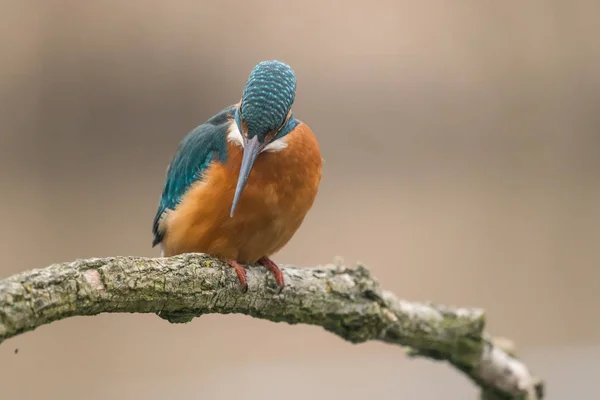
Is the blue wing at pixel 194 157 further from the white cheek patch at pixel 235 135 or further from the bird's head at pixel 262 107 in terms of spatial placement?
the bird's head at pixel 262 107

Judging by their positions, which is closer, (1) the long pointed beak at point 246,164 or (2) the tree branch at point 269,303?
(2) the tree branch at point 269,303

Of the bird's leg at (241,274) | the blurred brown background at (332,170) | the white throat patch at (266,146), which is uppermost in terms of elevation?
the blurred brown background at (332,170)

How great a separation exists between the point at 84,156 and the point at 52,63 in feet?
1.73

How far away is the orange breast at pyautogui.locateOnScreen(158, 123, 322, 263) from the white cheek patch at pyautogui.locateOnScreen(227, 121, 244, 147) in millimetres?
10

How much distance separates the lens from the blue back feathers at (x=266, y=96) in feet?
4.16

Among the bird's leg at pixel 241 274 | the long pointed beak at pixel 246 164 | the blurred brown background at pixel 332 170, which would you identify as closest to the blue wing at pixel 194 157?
the long pointed beak at pixel 246 164

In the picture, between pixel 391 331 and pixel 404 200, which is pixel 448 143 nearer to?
pixel 404 200

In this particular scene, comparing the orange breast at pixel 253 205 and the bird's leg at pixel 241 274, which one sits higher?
the orange breast at pixel 253 205

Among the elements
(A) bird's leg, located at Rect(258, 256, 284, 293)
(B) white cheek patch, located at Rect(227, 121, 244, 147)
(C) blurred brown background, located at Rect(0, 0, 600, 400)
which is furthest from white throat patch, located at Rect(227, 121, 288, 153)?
(C) blurred brown background, located at Rect(0, 0, 600, 400)

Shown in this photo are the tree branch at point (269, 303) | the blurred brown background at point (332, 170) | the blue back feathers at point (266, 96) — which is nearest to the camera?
the tree branch at point (269, 303)

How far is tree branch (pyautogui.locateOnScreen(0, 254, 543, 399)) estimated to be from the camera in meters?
0.95

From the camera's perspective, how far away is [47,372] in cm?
367

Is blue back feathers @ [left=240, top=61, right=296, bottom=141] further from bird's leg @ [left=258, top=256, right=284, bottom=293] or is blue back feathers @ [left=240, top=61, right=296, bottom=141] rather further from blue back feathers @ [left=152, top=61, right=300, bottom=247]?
bird's leg @ [left=258, top=256, right=284, bottom=293]

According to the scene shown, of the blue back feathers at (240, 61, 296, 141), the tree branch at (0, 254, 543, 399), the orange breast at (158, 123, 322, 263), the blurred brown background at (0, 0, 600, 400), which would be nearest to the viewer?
the tree branch at (0, 254, 543, 399)
